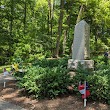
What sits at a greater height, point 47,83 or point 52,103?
point 47,83

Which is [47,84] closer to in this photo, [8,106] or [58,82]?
[58,82]

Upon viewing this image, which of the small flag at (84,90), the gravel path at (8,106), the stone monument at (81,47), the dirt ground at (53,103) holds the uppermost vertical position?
the stone monument at (81,47)

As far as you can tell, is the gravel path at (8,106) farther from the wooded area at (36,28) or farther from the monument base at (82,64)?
the wooded area at (36,28)

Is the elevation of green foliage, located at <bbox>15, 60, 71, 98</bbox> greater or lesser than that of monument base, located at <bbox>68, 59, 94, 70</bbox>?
lesser

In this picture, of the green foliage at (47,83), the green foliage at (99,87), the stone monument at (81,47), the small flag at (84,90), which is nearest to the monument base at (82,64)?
the stone monument at (81,47)

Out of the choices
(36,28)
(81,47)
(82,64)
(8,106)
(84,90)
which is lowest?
(8,106)

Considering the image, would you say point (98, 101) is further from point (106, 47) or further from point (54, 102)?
point (106, 47)

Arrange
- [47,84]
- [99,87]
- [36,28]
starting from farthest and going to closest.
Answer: [36,28], [47,84], [99,87]

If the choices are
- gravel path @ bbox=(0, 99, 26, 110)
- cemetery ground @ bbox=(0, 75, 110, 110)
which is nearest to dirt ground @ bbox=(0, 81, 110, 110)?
cemetery ground @ bbox=(0, 75, 110, 110)

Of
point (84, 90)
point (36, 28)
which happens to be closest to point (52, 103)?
point (84, 90)

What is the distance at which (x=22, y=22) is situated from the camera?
88.8 feet

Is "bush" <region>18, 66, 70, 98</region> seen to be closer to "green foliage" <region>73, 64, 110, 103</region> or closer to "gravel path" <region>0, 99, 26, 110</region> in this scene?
"green foliage" <region>73, 64, 110, 103</region>

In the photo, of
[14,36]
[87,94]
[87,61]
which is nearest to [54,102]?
[87,94]

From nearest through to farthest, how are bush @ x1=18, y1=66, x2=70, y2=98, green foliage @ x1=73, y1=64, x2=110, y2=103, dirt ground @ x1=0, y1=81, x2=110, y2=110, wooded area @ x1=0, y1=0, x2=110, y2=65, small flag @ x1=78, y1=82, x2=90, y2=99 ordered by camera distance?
small flag @ x1=78, y1=82, x2=90, y2=99
dirt ground @ x1=0, y1=81, x2=110, y2=110
green foliage @ x1=73, y1=64, x2=110, y2=103
bush @ x1=18, y1=66, x2=70, y2=98
wooded area @ x1=0, y1=0, x2=110, y2=65
